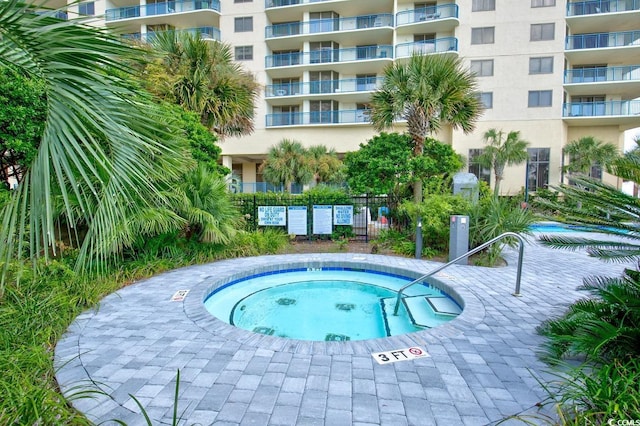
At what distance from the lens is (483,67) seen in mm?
21250

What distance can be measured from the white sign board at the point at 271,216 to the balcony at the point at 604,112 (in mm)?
20371

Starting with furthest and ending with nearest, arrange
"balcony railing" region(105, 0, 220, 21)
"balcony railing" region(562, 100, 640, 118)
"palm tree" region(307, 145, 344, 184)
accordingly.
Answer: "balcony railing" region(105, 0, 220, 21)
"balcony railing" region(562, 100, 640, 118)
"palm tree" region(307, 145, 344, 184)

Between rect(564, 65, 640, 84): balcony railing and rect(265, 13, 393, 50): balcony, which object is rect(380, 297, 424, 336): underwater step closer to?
rect(265, 13, 393, 50): balcony

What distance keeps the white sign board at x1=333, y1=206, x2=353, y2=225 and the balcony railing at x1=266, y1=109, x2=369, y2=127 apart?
1355 centimetres

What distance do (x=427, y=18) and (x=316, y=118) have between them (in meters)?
9.41

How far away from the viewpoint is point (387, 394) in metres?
2.67

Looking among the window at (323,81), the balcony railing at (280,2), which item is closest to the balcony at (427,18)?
the window at (323,81)

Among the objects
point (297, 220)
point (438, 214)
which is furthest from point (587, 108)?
point (297, 220)

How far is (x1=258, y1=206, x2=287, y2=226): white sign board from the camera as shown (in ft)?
32.7

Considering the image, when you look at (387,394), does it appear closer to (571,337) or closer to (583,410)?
(583,410)

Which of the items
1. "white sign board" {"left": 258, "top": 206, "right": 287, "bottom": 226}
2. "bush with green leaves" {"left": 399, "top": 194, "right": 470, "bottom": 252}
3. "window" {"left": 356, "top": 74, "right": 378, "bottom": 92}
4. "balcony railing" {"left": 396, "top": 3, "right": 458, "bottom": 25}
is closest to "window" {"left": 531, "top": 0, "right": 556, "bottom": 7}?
"balcony railing" {"left": 396, "top": 3, "right": 458, "bottom": 25}

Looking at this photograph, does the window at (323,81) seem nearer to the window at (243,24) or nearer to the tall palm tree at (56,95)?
the window at (243,24)

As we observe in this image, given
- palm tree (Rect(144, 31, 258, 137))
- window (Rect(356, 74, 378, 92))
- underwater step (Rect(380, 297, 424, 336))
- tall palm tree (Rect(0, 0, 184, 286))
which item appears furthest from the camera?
window (Rect(356, 74, 378, 92))

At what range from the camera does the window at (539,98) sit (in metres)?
20.8
